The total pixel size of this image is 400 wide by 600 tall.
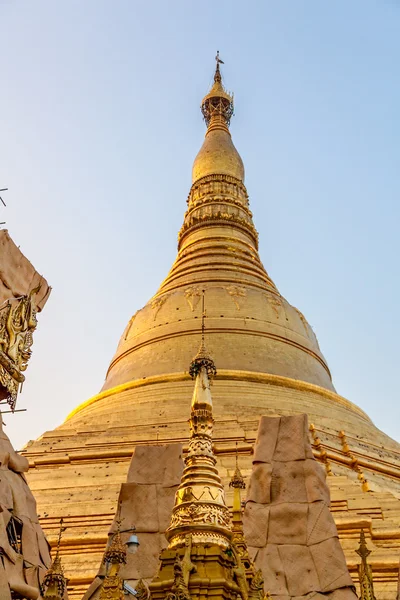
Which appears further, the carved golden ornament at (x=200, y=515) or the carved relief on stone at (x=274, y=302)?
the carved relief on stone at (x=274, y=302)

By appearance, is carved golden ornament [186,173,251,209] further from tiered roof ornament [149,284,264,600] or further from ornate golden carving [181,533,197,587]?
ornate golden carving [181,533,197,587]

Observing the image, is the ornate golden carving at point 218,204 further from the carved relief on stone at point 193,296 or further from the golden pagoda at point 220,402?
the carved relief on stone at point 193,296

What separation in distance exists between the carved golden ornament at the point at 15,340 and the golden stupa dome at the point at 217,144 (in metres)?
17.0

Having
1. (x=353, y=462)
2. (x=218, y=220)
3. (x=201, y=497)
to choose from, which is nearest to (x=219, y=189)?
(x=218, y=220)

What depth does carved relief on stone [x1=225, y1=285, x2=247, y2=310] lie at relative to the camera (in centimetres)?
2001

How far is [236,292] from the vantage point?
2030cm

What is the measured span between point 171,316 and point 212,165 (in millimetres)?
9132

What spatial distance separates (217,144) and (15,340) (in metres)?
19.8

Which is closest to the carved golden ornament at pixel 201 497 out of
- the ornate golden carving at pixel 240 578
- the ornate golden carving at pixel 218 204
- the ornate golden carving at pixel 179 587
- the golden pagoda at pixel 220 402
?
the ornate golden carving at pixel 240 578

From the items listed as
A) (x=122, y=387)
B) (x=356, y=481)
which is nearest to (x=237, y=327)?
(x=122, y=387)

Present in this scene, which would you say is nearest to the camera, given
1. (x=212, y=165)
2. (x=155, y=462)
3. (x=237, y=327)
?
(x=155, y=462)

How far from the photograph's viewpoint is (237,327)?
19.1 m

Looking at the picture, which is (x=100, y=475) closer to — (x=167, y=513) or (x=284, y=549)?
(x=167, y=513)

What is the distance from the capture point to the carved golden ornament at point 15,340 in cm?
981
